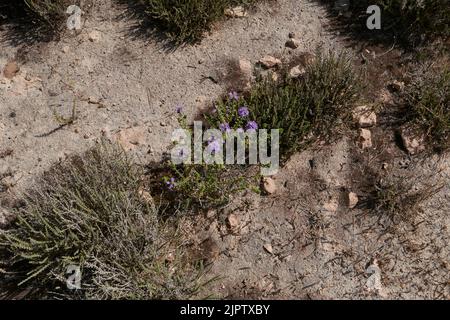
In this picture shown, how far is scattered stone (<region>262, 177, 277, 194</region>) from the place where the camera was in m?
3.77

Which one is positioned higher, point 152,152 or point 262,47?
point 262,47

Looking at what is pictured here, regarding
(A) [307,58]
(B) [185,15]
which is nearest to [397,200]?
(A) [307,58]

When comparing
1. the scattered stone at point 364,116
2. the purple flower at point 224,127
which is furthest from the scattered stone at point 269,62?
the purple flower at point 224,127

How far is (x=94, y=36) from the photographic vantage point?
14.4 feet

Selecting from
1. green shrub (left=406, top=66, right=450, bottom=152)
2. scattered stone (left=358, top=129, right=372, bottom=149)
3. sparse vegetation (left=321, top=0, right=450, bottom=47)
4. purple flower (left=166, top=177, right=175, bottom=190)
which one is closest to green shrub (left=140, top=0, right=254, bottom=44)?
sparse vegetation (left=321, top=0, right=450, bottom=47)

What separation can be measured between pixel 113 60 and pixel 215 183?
5.71 feet

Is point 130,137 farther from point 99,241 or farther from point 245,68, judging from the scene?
point 245,68

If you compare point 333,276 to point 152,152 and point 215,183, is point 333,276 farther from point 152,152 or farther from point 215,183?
point 152,152

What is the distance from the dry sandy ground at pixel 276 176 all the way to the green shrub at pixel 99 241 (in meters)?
0.37

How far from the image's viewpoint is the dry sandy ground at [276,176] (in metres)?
3.55

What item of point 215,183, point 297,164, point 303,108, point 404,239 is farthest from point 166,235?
point 404,239

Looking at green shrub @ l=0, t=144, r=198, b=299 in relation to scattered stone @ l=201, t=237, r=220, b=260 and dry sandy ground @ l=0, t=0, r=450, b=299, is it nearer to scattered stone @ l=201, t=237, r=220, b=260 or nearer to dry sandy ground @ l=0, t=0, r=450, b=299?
scattered stone @ l=201, t=237, r=220, b=260

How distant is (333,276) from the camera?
11.6 ft
